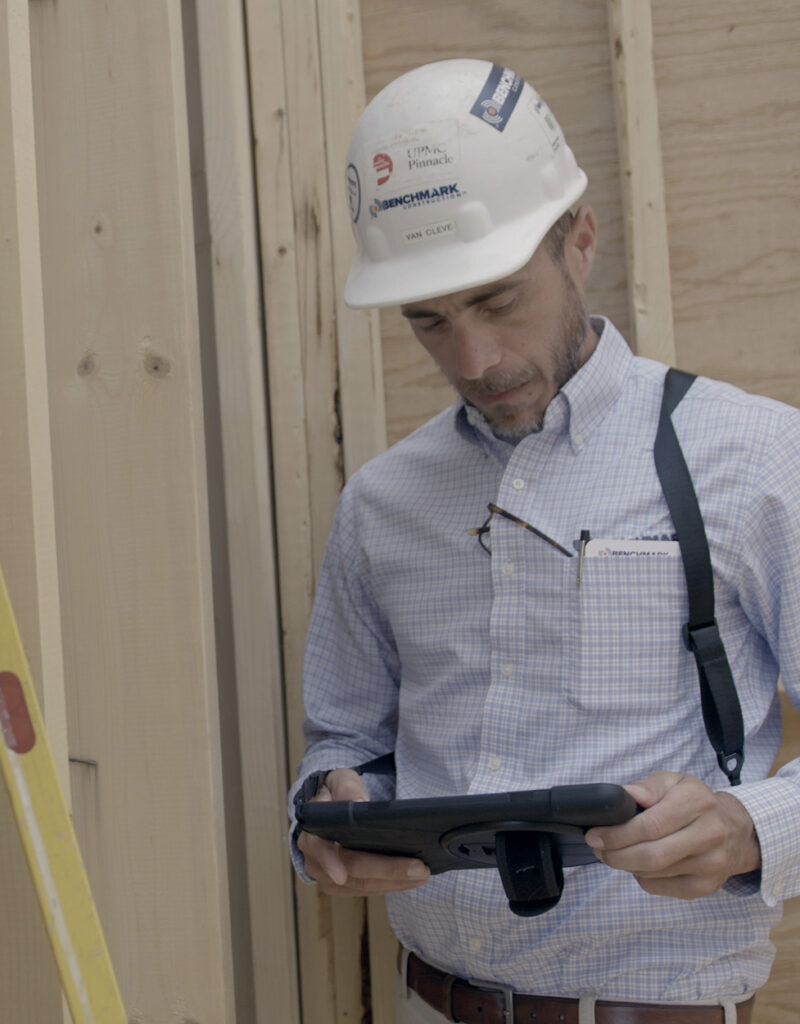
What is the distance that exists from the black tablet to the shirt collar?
612 millimetres

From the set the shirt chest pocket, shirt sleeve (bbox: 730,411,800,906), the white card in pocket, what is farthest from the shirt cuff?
the white card in pocket

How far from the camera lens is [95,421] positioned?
68.6 inches

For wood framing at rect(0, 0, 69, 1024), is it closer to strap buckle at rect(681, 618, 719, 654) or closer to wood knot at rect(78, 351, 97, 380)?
wood knot at rect(78, 351, 97, 380)

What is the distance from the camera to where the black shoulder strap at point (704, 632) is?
1.57m

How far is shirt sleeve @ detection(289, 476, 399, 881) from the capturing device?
2.01m

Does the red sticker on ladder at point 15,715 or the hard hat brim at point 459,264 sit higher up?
the hard hat brim at point 459,264

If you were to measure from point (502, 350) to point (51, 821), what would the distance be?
3.20ft

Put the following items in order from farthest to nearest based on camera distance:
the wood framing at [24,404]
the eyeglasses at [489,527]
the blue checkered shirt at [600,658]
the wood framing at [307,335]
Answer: the wood framing at [307,335] < the eyeglasses at [489,527] < the blue checkered shirt at [600,658] < the wood framing at [24,404]

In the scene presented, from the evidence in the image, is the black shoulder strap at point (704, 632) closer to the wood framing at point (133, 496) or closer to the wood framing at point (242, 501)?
the wood framing at point (133, 496)

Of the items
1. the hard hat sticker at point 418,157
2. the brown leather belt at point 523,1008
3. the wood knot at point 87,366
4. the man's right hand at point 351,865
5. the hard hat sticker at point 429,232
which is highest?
the hard hat sticker at point 418,157

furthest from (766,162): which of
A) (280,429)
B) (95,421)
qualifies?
(95,421)

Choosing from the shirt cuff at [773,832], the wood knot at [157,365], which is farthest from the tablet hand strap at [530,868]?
the wood knot at [157,365]

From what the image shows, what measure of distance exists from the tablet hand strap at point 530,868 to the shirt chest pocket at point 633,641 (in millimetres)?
286

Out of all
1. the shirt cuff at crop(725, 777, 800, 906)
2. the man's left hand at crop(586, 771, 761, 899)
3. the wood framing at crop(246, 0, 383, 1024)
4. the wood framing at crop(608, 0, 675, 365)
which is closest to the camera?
the man's left hand at crop(586, 771, 761, 899)
